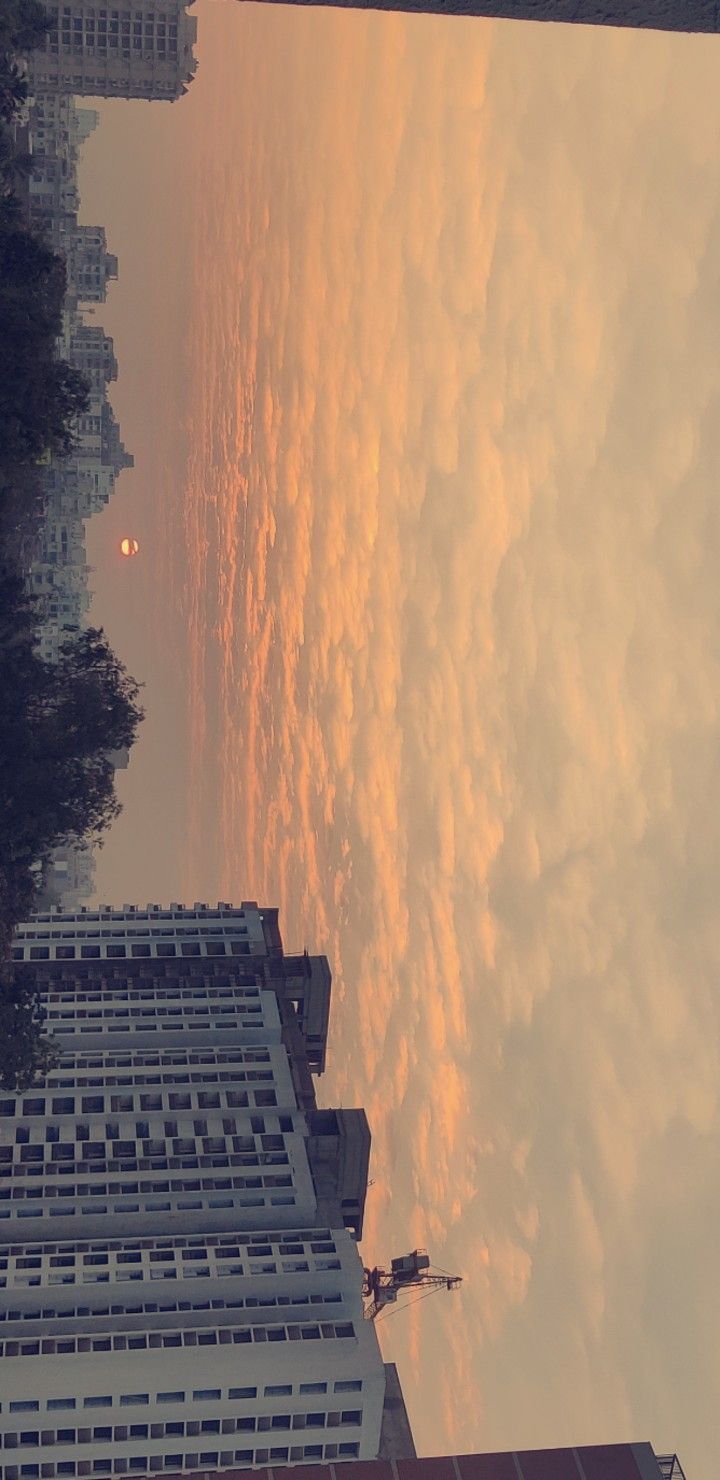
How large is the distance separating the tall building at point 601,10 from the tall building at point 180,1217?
100142mm

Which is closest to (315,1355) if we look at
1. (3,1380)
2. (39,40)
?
(3,1380)

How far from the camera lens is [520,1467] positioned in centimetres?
7600

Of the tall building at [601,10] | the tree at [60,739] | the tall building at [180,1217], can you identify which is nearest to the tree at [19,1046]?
the tree at [60,739]

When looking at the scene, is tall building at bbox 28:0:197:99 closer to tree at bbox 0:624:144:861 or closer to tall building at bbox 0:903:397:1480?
tall building at bbox 0:903:397:1480

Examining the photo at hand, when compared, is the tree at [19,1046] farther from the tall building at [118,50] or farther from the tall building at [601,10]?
the tall building at [118,50]

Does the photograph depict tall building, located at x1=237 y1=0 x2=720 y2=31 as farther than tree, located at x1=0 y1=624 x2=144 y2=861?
No

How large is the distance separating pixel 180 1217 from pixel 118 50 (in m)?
161

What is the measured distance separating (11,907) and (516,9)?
58290mm

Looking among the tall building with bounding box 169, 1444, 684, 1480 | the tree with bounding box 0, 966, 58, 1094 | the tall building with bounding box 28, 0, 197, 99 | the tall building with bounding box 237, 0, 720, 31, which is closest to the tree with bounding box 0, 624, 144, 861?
the tree with bounding box 0, 966, 58, 1094

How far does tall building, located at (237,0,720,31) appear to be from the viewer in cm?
2664

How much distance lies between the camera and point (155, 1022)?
16162 cm

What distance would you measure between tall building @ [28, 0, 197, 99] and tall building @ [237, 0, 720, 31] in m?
184

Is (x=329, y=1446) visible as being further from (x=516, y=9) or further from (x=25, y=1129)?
(x=516, y=9)

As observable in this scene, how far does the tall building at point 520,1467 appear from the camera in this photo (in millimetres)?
74812
